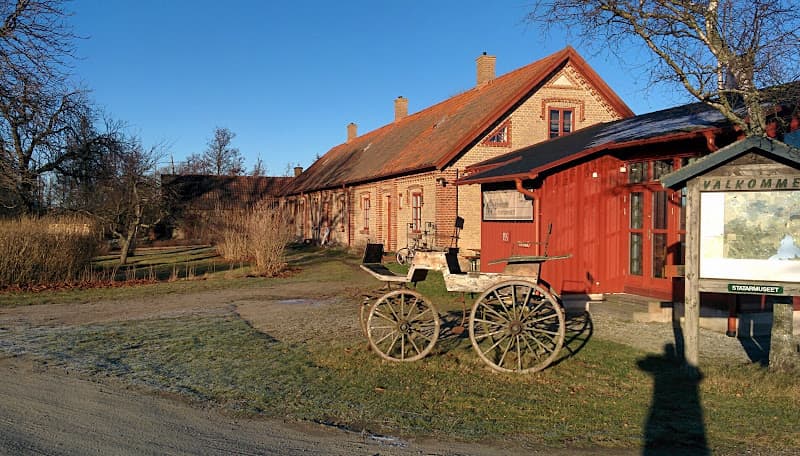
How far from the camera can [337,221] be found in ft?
104

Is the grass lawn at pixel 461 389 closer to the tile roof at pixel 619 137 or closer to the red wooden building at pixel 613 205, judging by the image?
the red wooden building at pixel 613 205

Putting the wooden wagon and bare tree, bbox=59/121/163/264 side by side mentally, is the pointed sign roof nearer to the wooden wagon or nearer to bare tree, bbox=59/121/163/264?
the wooden wagon

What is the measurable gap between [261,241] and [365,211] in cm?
879

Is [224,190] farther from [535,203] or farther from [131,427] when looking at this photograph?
[131,427]

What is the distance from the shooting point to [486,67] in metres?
27.5

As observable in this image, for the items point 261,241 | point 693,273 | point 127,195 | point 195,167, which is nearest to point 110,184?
point 127,195

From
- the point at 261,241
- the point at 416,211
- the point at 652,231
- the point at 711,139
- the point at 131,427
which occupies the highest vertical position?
the point at 711,139

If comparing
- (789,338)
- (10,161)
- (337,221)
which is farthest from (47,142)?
(789,338)

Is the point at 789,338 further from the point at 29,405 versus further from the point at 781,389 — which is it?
the point at 29,405

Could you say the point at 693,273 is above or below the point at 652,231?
below

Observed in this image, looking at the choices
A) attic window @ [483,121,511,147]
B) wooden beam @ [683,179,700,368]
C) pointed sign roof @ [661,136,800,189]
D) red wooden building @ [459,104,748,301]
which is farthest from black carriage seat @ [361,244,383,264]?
attic window @ [483,121,511,147]

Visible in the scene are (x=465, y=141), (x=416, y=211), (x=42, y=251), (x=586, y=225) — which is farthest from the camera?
(x=416, y=211)

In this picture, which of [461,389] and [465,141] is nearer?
[461,389]

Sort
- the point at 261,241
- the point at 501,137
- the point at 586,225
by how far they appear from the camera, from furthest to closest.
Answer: the point at 501,137 < the point at 261,241 < the point at 586,225
